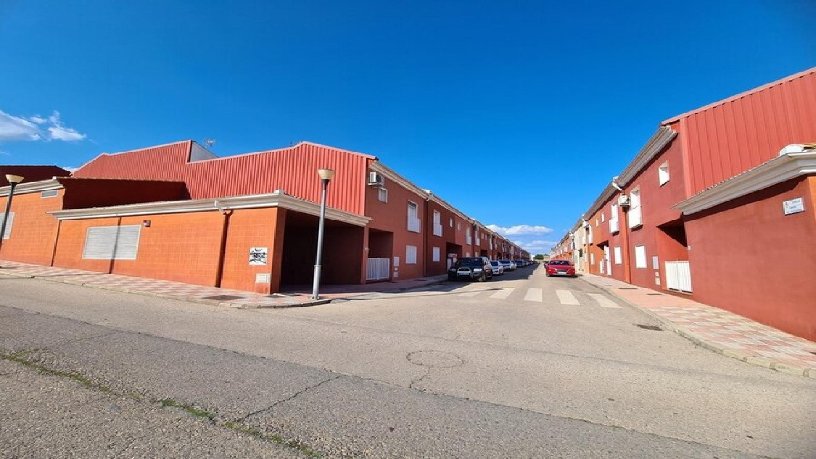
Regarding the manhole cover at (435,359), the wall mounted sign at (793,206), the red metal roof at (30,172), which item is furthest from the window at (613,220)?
the red metal roof at (30,172)

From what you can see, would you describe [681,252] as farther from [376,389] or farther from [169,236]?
[169,236]

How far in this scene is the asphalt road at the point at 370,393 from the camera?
2.66 meters

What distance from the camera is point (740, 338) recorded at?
6.88 meters

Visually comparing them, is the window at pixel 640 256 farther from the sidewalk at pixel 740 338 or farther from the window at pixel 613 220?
the sidewalk at pixel 740 338

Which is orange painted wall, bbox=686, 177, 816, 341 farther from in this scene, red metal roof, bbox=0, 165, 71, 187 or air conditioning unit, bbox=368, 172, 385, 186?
red metal roof, bbox=0, 165, 71, 187

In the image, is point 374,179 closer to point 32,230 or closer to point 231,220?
point 231,220

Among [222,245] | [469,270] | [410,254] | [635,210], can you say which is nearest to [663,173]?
[635,210]

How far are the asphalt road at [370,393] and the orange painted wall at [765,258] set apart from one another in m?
2.88

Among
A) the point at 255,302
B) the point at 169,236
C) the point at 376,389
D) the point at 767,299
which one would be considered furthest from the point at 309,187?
the point at 767,299

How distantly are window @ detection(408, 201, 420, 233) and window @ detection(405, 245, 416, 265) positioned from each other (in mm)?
1299

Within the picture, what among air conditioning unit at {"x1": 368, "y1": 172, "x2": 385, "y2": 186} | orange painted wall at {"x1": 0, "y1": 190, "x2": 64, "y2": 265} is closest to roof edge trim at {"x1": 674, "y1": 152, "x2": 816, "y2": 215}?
air conditioning unit at {"x1": 368, "y1": 172, "x2": 385, "y2": 186}

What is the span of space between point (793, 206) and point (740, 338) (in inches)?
127

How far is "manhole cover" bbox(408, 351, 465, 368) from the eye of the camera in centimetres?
485

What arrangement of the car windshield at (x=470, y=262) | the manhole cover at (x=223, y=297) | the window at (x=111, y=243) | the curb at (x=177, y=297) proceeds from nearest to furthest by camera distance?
the curb at (x=177, y=297) → the manhole cover at (x=223, y=297) → the window at (x=111, y=243) → the car windshield at (x=470, y=262)
